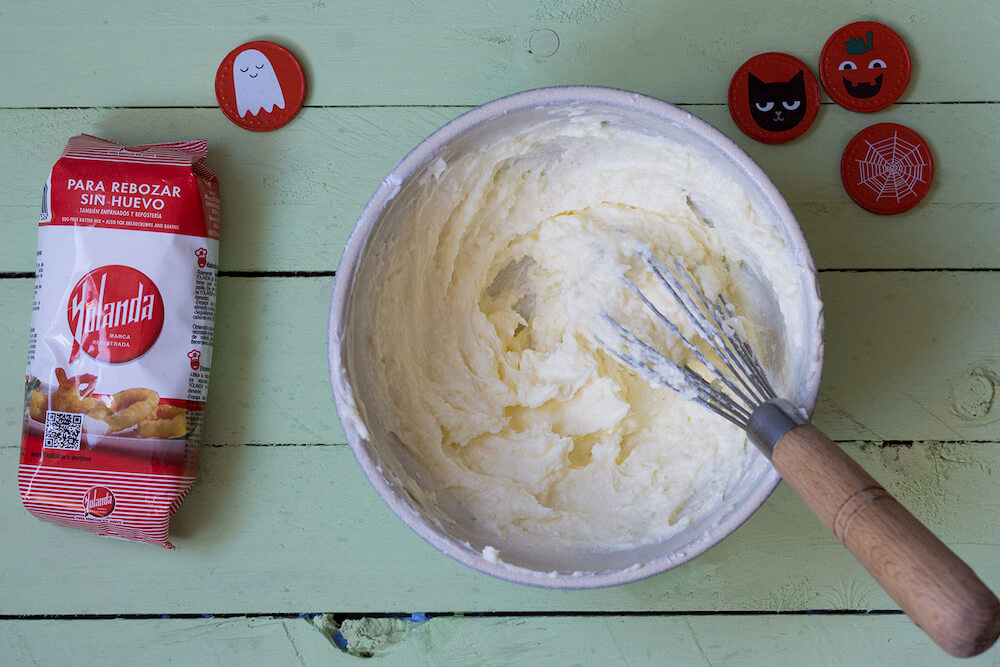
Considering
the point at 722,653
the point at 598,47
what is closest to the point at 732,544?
the point at 722,653

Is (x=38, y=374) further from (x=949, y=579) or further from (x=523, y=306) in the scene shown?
(x=949, y=579)

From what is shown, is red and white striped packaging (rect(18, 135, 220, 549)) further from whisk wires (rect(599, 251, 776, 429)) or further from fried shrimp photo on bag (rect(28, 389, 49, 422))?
whisk wires (rect(599, 251, 776, 429))

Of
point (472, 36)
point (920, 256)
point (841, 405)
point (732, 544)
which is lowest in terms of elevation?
point (732, 544)

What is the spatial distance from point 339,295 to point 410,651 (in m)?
0.51

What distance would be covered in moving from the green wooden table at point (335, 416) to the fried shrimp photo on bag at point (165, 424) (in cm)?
5

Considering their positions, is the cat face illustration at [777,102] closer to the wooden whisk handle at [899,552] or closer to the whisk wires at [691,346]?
the whisk wires at [691,346]

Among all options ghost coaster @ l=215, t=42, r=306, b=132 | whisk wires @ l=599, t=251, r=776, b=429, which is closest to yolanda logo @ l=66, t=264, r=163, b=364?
ghost coaster @ l=215, t=42, r=306, b=132

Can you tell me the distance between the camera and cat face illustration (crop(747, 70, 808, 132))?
0.96 meters

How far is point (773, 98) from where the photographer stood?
962mm

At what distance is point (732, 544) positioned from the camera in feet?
3.19

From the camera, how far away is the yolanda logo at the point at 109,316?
92cm

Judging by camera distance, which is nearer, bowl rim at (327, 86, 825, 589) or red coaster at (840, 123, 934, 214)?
bowl rim at (327, 86, 825, 589)

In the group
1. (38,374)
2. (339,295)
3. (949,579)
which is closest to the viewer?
(949,579)

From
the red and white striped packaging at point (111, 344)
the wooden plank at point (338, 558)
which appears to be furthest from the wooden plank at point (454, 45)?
the wooden plank at point (338, 558)
